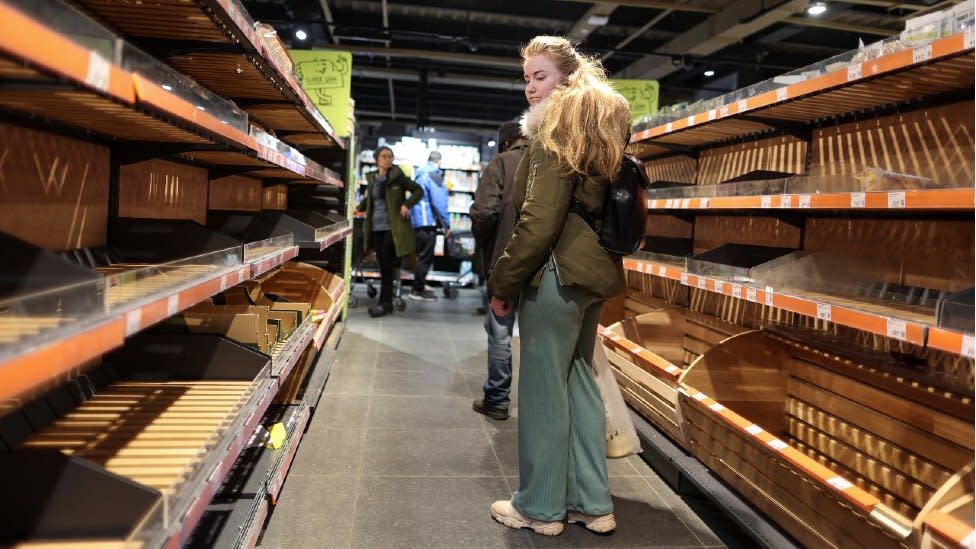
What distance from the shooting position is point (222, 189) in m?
3.77

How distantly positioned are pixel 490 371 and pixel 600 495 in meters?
1.56

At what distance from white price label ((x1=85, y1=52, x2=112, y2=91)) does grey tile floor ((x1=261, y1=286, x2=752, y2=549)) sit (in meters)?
1.74

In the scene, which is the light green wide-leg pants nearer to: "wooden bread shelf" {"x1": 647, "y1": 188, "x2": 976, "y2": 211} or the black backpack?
the black backpack

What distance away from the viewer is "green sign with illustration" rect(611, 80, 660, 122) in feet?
22.6

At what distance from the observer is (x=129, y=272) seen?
1.39 m

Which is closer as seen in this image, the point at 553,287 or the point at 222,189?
the point at 553,287

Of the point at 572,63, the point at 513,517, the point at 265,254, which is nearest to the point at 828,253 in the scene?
the point at 572,63

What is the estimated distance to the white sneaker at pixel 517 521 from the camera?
2.55 metres

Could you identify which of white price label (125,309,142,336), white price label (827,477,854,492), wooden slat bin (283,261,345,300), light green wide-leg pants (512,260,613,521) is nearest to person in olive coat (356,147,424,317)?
wooden slat bin (283,261,345,300)

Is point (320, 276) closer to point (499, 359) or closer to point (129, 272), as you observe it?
point (499, 359)

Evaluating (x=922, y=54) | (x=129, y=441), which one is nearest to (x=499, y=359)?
(x=129, y=441)

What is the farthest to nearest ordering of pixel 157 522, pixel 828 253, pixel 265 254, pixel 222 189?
pixel 222 189, pixel 828 253, pixel 265 254, pixel 157 522

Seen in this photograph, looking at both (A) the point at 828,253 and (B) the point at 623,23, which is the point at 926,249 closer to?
(A) the point at 828,253

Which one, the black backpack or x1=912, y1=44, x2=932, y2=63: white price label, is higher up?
x1=912, y1=44, x2=932, y2=63: white price label
